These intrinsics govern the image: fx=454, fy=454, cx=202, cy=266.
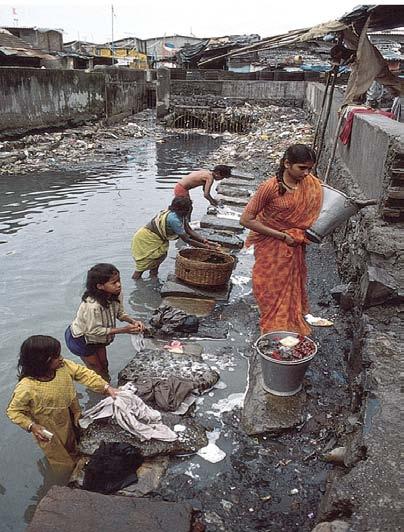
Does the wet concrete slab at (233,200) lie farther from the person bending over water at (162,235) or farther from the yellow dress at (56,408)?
the yellow dress at (56,408)

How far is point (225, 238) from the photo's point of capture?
7.22m

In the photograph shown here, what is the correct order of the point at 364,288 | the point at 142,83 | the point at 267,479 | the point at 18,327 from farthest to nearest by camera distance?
1. the point at 142,83
2. the point at 18,327
3. the point at 364,288
4. the point at 267,479

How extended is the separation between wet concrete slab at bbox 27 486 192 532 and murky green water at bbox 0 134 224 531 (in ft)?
2.08

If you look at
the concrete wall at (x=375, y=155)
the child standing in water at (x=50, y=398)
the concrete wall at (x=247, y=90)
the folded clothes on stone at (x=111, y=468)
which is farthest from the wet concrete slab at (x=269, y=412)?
the concrete wall at (x=247, y=90)

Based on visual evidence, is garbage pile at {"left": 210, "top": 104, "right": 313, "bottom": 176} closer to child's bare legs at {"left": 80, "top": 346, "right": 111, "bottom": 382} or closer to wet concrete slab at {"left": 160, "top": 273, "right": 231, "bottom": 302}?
wet concrete slab at {"left": 160, "top": 273, "right": 231, "bottom": 302}

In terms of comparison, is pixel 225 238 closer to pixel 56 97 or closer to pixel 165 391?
pixel 165 391

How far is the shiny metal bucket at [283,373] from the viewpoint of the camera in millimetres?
3250

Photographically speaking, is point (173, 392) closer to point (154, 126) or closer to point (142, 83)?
point (154, 126)

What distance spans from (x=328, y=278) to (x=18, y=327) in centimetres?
383

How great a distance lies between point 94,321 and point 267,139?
45.9ft

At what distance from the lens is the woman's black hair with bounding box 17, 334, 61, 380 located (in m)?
2.64

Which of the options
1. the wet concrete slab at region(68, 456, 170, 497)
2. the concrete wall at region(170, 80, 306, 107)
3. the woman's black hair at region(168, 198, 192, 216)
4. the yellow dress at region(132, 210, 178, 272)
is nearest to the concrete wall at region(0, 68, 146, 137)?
the concrete wall at region(170, 80, 306, 107)

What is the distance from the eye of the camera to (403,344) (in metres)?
3.22

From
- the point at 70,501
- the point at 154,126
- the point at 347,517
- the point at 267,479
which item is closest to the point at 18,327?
the point at 70,501
